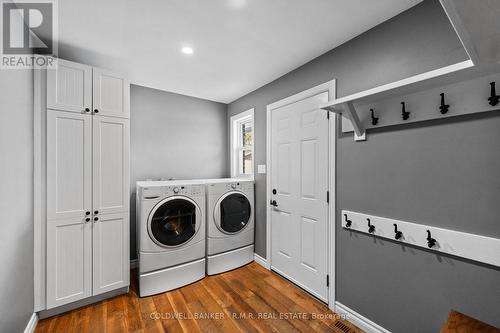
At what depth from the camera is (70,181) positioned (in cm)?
186

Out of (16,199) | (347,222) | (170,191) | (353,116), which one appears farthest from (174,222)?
(353,116)

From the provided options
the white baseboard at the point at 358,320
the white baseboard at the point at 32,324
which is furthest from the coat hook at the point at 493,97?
the white baseboard at the point at 32,324

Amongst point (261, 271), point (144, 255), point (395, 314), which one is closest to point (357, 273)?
point (395, 314)

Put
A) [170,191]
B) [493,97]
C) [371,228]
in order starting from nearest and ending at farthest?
[493,97]
[371,228]
[170,191]

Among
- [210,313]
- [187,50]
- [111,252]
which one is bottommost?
Answer: [210,313]

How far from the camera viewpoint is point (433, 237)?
132cm

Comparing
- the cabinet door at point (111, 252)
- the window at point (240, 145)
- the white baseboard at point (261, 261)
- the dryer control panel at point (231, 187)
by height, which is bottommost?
the white baseboard at point (261, 261)

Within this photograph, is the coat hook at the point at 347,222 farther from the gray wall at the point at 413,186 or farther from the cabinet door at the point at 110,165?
the cabinet door at the point at 110,165

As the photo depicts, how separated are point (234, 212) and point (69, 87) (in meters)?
2.11

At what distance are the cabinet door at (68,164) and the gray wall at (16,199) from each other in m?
0.13

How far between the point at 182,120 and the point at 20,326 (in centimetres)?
255

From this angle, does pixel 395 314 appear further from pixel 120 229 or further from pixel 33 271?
pixel 33 271

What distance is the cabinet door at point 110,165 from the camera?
6.49ft

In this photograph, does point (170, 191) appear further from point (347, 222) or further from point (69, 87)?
point (347, 222)
